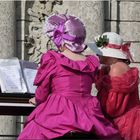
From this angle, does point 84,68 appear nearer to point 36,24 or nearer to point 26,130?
point 26,130

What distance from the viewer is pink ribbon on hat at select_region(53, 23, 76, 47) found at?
457cm

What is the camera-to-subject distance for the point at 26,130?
446 cm

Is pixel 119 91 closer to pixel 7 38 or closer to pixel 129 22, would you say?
pixel 7 38

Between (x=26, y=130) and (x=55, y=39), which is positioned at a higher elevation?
(x=55, y=39)

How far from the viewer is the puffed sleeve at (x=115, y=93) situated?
4793 mm

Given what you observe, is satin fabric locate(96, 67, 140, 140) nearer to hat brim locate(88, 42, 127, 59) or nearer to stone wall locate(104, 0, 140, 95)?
hat brim locate(88, 42, 127, 59)

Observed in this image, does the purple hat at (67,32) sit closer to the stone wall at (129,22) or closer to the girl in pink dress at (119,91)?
the girl in pink dress at (119,91)

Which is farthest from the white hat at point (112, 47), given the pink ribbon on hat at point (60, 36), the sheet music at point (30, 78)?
the sheet music at point (30, 78)

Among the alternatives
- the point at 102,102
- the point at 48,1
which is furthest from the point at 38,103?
the point at 48,1

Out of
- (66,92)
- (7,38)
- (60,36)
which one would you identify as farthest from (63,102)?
(7,38)

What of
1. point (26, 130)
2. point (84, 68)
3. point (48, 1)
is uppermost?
point (48, 1)

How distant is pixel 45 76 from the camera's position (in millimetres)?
4441

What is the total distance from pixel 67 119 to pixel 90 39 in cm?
376

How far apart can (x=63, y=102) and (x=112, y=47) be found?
808 mm
